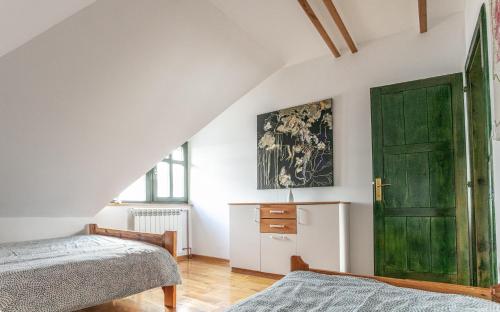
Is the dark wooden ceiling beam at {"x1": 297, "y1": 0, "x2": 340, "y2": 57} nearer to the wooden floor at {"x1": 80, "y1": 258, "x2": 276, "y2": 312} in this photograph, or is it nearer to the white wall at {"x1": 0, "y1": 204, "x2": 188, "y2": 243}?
the wooden floor at {"x1": 80, "y1": 258, "x2": 276, "y2": 312}

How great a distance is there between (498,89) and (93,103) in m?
2.67

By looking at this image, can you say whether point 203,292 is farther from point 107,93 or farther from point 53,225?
point 107,93

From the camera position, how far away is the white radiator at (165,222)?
420cm

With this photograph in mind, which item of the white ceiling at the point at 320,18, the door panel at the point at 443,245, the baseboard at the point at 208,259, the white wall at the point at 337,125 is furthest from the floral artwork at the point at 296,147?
the baseboard at the point at 208,259

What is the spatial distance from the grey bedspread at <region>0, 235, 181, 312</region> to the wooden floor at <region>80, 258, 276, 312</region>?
14.8 inches

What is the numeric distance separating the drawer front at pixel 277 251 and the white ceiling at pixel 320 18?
2112 mm

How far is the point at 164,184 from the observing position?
4.86 m

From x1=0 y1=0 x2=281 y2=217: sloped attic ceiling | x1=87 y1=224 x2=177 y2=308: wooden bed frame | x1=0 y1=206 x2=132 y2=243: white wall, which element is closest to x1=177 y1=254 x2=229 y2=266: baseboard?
x1=0 y1=206 x2=132 y2=243: white wall

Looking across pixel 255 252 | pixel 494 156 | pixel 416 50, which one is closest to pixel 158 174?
pixel 255 252

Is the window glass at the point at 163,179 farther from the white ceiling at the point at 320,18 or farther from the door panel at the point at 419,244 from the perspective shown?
the door panel at the point at 419,244

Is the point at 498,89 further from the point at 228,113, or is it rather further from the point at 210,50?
the point at 228,113

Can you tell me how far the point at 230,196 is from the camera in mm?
4621

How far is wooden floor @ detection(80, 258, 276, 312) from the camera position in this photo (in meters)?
2.72

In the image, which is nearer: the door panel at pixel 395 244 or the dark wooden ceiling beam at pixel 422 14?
the dark wooden ceiling beam at pixel 422 14
